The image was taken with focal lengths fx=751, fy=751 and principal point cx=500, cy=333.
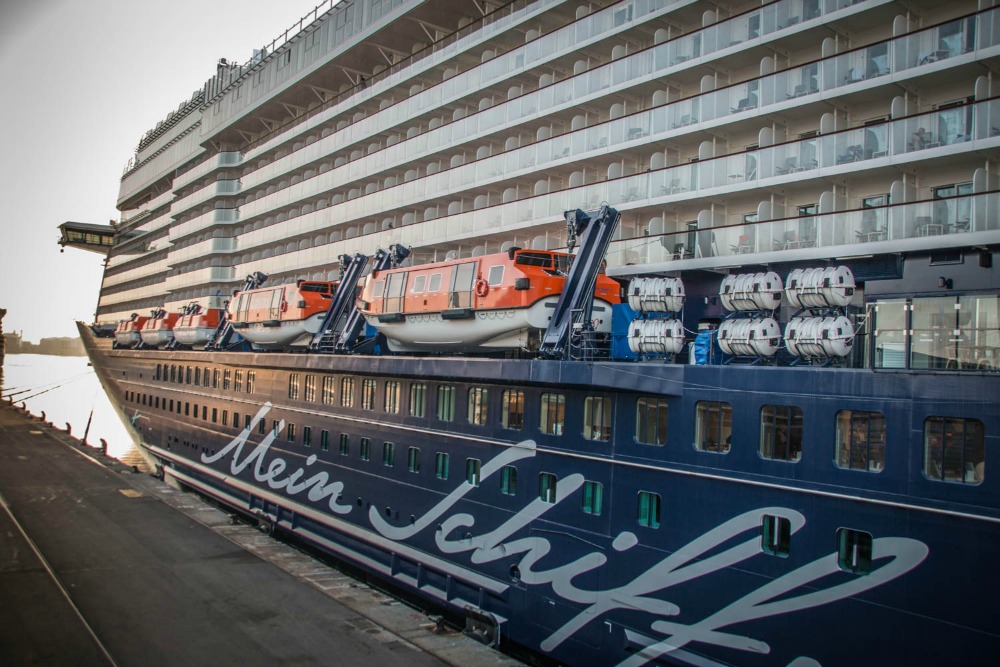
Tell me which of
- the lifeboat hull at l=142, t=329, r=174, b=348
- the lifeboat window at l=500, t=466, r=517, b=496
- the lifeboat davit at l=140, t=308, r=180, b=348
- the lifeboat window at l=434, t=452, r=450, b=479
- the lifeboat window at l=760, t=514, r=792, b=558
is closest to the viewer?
the lifeboat window at l=760, t=514, r=792, b=558

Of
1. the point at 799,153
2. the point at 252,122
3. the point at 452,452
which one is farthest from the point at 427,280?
the point at 252,122

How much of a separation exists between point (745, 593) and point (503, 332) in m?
7.54

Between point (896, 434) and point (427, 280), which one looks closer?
point (896, 434)

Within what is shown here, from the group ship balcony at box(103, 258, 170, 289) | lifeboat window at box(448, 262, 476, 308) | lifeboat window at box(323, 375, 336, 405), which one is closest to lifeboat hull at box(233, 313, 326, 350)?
lifeboat window at box(323, 375, 336, 405)

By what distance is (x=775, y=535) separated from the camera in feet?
36.2

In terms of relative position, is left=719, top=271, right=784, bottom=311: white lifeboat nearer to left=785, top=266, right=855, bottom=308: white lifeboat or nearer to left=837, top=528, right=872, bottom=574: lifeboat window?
left=785, top=266, right=855, bottom=308: white lifeboat

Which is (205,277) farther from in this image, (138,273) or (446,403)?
(446,403)

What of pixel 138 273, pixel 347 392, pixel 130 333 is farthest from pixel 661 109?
pixel 138 273

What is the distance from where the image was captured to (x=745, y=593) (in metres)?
11.2

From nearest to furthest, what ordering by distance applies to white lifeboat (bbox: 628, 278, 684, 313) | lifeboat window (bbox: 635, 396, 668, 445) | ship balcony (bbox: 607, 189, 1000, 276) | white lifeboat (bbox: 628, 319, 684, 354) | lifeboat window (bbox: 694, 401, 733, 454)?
ship balcony (bbox: 607, 189, 1000, 276), lifeboat window (bbox: 694, 401, 733, 454), lifeboat window (bbox: 635, 396, 668, 445), white lifeboat (bbox: 628, 319, 684, 354), white lifeboat (bbox: 628, 278, 684, 313)

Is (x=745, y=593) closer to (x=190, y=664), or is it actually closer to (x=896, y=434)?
(x=896, y=434)

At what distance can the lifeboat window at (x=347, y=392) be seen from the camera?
21.5 metres

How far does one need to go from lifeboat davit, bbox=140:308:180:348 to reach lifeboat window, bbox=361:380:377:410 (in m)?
21.1

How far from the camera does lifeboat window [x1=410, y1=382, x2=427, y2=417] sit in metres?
18.5
